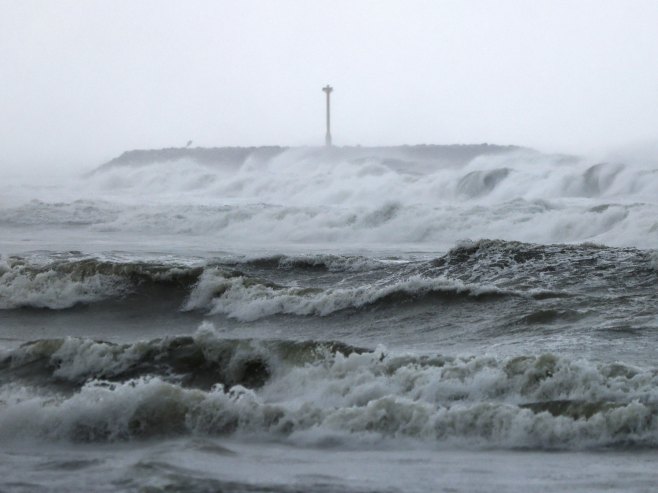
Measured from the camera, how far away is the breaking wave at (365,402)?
21.1 feet

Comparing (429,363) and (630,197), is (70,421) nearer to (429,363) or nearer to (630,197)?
(429,363)

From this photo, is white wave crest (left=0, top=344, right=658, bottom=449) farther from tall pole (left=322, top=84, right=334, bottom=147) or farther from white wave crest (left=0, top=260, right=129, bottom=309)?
tall pole (left=322, top=84, right=334, bottom=147)

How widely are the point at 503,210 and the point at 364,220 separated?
134 inches

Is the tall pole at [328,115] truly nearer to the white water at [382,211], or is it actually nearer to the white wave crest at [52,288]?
the white water at [382,211]

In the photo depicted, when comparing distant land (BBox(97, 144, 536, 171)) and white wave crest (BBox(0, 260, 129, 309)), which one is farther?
distant land (BBox(97, 144, 536, 171))

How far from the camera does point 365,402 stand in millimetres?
7289

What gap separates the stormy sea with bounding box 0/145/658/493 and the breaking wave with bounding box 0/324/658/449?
0.02 meters

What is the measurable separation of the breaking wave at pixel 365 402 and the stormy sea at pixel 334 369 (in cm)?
2

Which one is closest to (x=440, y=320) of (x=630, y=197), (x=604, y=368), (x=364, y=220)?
(x=604, y=368)

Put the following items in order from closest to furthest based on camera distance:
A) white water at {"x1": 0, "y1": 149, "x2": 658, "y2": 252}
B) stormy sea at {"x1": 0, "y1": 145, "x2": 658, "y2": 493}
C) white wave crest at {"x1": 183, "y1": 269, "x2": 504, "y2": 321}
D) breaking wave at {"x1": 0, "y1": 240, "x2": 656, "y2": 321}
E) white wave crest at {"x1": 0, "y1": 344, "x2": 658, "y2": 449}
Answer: stormy sea at {"x1": 0, "y1": 145, "x2": 658, "y2": 493} → white wave crest at {"x1": 0, "y1": 344, "x2": 658, "y2": 449} → white wave crest at {"x1": 183, "y1": 269, "x2": 504, "y2": 321} → breaking wave at {"x1": 0, "y1": 240, "x2": 656, "y2": 321} → white water at {"x1": 0, "y1": 149, "x2": 658, "y2": 252}

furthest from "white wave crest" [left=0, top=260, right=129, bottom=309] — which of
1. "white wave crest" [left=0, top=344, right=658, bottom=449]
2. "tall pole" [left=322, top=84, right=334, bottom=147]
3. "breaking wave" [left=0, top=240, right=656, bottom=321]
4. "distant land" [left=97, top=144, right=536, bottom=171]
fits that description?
"tall pole" [left=322, top=84, right=334, bottom=147]

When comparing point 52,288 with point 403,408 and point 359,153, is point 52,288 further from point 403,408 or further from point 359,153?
point 359,153

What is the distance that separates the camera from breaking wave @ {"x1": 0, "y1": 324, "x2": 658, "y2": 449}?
21.1ft

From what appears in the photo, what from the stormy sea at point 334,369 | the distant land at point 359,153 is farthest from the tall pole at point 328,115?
the stormy sea at point 334,369
